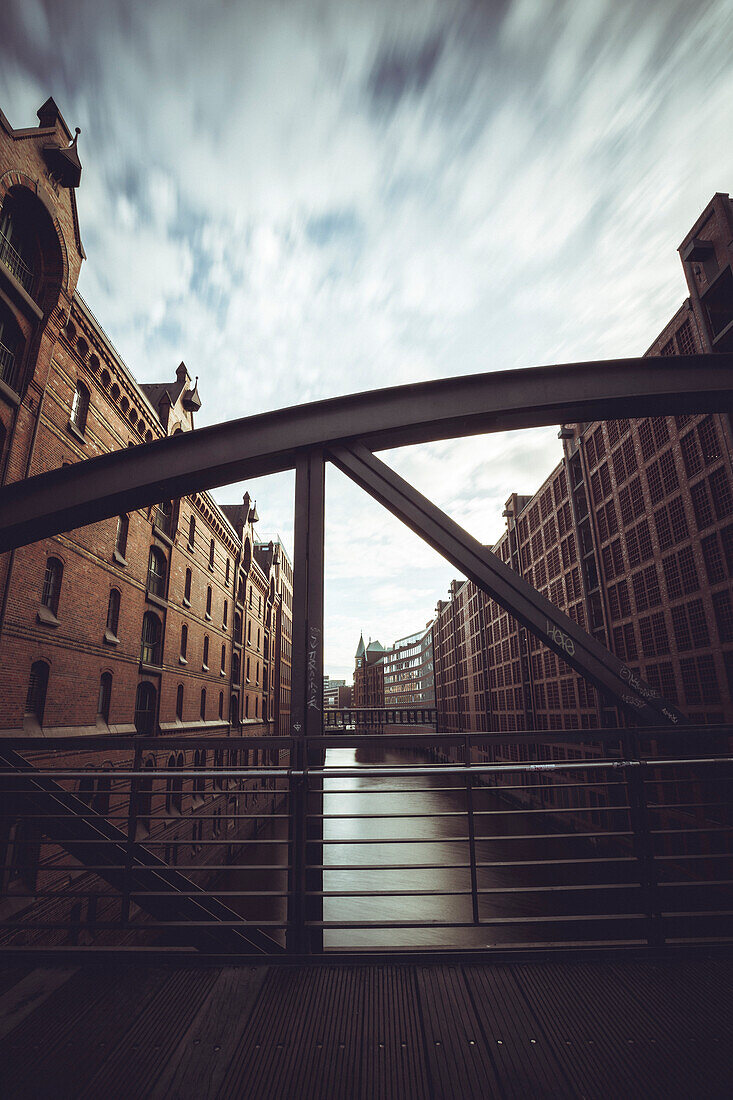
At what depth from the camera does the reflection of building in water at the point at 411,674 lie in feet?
345

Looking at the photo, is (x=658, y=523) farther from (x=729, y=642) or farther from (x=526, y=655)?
(x=526, y=655)

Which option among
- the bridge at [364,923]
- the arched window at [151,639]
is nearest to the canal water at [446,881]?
the arched window at [151,639]

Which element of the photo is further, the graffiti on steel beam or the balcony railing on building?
the balcony railing on building

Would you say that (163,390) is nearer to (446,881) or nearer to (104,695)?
(104,695)

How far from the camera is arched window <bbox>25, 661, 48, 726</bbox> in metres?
11.3

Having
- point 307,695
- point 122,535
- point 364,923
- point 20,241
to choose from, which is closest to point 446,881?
point 122,535

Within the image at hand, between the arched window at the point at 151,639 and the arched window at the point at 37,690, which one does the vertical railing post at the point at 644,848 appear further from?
the arched window at the point at 151,639

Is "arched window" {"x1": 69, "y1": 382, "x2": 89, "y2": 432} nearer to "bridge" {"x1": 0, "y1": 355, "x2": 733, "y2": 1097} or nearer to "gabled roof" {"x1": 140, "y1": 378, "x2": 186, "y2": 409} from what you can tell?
"gabled roof" {"x1": 140, "y1": 378, "x2": 186, "y2": 409}

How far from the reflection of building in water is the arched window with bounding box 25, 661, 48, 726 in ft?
294

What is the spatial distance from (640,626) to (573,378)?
70.0 ft

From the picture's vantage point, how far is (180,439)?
4.17m

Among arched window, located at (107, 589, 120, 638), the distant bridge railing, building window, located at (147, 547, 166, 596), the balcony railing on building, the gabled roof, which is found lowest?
the distant bridge railing

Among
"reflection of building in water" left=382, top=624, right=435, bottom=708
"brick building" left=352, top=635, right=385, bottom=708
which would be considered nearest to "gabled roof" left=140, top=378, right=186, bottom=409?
"reflection of building in water" left=382, top=624, right=435, bottom=708

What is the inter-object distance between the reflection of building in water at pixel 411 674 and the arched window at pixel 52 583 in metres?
89.5
